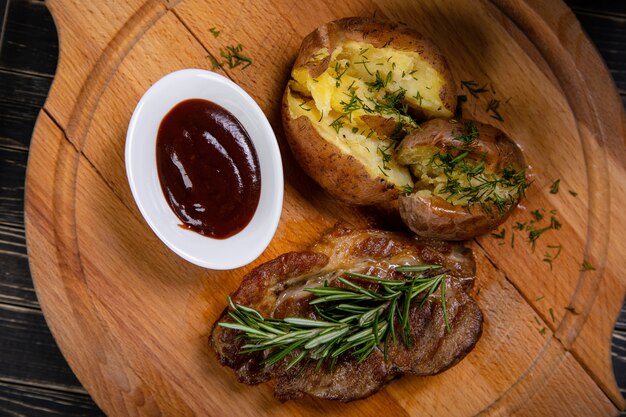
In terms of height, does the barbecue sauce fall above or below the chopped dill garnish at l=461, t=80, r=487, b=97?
below

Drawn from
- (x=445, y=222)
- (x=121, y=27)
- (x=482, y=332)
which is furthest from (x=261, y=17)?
(x=482, y=332)

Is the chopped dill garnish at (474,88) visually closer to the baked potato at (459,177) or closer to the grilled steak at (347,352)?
the baked potato at (459,177)

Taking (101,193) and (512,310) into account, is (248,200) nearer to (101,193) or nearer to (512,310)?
(101,193)

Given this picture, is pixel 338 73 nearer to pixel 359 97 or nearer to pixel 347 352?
pixel 359 97

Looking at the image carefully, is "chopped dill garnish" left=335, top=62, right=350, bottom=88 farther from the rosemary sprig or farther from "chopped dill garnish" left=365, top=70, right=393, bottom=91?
the rosemary sprig

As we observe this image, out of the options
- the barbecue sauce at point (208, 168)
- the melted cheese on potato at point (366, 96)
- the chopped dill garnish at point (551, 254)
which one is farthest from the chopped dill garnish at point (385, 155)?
the chopped dill garnish at point (551, 254)

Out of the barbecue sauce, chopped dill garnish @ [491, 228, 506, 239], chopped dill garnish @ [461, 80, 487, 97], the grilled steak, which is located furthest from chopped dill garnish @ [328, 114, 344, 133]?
chopped dill garnish @ [491, 228, 506, 239]
